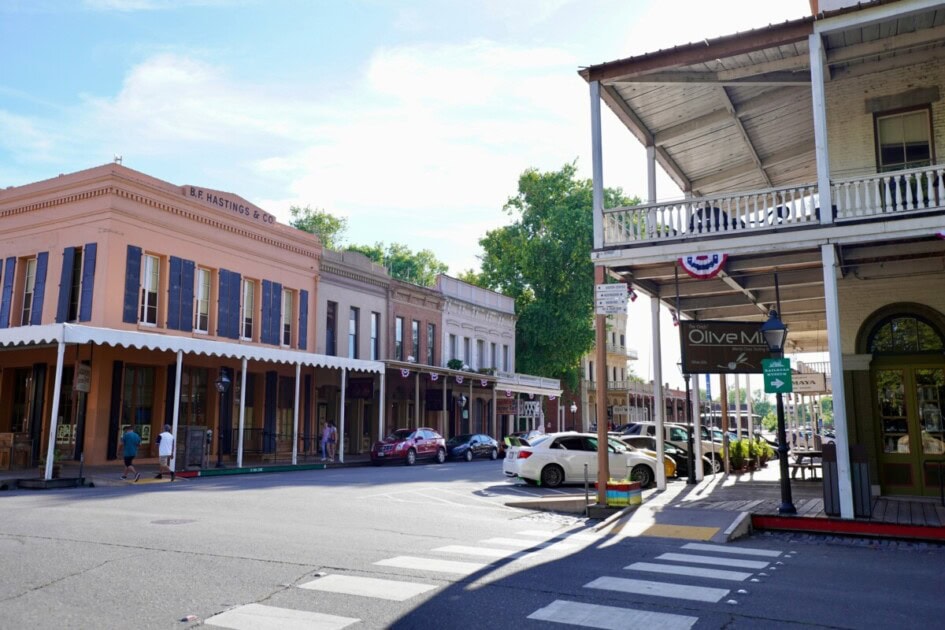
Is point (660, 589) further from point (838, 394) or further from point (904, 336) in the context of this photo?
point (904, 336)

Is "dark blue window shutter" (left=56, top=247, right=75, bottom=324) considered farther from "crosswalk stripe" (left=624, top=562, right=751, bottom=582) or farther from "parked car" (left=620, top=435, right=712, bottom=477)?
"crosswalk stripe" (left=624, top=562, right=751, bottom=582)

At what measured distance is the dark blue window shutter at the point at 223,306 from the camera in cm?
2781

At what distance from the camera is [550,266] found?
50938 millimetres

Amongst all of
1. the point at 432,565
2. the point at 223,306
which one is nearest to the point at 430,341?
the point at 223,306

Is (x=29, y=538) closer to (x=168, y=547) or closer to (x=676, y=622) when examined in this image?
(x=168, y=547)

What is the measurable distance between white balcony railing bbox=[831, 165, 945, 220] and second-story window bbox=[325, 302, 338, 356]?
24404 millimetres

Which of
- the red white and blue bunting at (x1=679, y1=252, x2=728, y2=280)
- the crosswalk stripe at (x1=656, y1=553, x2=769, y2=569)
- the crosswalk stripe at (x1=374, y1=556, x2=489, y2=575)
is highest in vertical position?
the red white and blue bunting at (x1=679, y1=252, x2=728, y2=280)

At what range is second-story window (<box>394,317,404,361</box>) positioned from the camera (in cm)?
3831

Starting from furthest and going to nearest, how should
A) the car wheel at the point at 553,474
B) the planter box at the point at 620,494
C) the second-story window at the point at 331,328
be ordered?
Answer: the second-story window at the point at 331,328 < the car wheel at the point at 553,474 < the planter box at the point at 620,494

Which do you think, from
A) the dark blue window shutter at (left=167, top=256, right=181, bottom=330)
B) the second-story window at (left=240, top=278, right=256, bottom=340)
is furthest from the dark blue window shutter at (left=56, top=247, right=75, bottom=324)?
the second-story window at (left=240, top=278, right=256, bottom=340)

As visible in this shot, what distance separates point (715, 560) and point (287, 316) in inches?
981

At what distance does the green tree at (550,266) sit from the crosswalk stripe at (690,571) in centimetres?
4062

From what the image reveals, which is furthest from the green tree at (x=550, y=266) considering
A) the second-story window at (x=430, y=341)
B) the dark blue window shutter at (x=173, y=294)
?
the dark blue window shutter at (x=173, y=294)

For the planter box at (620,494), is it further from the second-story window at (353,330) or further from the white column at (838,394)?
the second-story window at (353,330)
